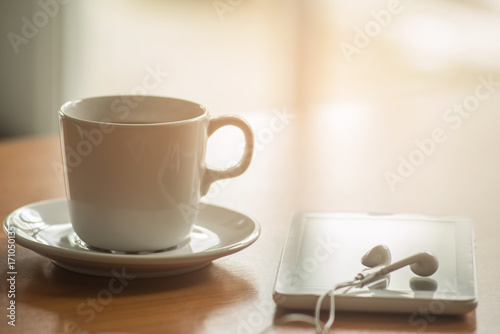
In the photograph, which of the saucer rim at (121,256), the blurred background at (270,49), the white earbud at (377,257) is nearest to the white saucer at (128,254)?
the saucer rim at (121,256)

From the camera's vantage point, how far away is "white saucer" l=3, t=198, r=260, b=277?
63 centimetres

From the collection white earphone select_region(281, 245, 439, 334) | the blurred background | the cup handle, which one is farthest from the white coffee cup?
the blurred background

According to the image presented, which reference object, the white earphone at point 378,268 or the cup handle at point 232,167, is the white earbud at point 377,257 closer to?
the white earphone at point 378,268

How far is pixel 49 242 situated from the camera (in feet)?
2.31

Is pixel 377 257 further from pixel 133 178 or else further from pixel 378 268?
pixel 133 178

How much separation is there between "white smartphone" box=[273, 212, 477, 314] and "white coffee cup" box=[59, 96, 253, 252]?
0.11 meters

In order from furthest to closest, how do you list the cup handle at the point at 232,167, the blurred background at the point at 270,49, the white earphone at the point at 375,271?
the blurred background at the point at 270,49
the cup handle at the point at 232,167
the white earphone at the point at 375,271

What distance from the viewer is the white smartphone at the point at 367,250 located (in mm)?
585

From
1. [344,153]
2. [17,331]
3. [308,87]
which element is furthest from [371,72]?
[17,331]

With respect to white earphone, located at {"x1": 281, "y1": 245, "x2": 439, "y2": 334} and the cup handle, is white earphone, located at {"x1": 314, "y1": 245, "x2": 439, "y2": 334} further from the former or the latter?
the cup handle

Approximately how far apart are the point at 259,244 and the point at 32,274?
9.1 inches

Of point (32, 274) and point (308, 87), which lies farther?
point (308, 87)

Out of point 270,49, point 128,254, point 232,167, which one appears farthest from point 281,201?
point 270,49

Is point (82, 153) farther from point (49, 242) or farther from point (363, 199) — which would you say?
point (363, 199)
